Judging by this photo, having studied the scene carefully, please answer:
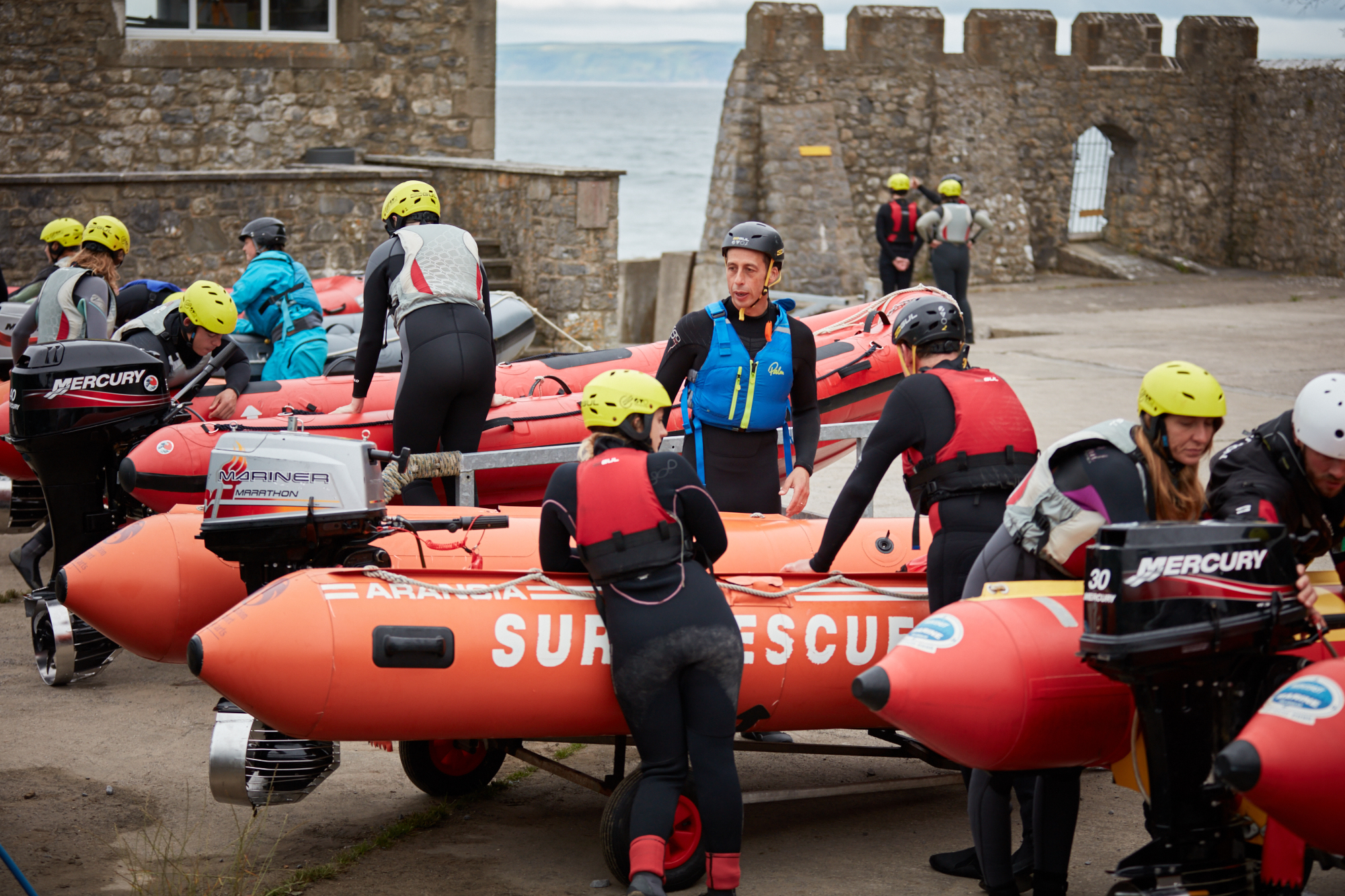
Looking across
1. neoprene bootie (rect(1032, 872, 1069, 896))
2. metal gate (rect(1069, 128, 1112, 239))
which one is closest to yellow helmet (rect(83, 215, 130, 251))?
neoprene bootie (rect(1032, 872, 1069, 896))

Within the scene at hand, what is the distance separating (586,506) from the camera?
11.1 ft

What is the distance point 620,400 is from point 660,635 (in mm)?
611

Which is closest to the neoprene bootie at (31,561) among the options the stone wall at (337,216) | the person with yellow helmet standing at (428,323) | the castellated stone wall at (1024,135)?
the person with yellow helmet standing at (428,323)

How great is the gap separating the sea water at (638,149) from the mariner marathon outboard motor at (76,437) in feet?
54.9

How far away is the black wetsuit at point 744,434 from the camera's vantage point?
4.39 meters

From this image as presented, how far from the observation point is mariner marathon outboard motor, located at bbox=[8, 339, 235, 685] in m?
4.88

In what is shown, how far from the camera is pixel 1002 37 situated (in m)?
18.0

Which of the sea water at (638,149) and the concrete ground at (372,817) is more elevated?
the sea water at (638,149)

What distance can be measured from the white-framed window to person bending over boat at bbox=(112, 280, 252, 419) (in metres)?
7.71

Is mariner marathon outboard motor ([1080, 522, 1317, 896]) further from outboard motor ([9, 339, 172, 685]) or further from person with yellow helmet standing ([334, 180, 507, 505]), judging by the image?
outboard motor ([9, 339, 172, 685])

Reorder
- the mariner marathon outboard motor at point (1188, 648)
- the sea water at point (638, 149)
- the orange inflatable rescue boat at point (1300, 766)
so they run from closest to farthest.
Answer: the orange inflatable rescue boat at point (1300, 766), the mariner marathon outboard motor at point (1188, 648), the sea water at point (638, 149)

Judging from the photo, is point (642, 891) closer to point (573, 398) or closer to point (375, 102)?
point (573, 398)

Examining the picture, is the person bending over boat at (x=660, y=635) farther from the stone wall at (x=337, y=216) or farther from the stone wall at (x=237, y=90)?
the stone wall at (x=237, y=90)

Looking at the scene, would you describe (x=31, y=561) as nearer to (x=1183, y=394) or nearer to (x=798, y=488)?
(x=798, y=488)
